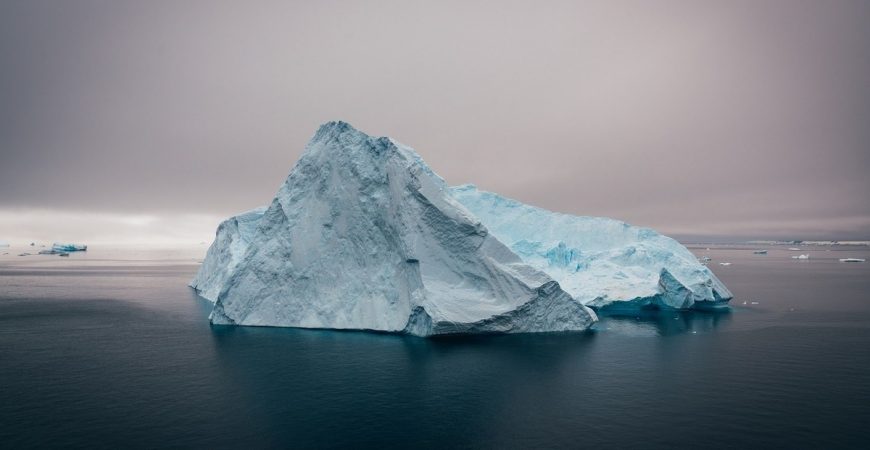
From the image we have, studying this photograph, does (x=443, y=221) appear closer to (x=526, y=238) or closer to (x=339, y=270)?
(x=339, y=270)

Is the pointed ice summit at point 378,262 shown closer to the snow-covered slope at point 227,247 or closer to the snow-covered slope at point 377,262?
the snow-covered slope at point 377,262

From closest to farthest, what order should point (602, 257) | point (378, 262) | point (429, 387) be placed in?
point (429, 387), point (378, 262), point (602, 257)

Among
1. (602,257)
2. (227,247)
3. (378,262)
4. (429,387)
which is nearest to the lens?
(429,387)

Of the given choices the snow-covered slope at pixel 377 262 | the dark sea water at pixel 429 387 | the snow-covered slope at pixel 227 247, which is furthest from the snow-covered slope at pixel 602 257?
the snow-covered slope at pixel 227 247

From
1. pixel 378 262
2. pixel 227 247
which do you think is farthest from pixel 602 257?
pixel 227 247

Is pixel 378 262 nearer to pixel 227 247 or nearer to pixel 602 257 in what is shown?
pixel 227 247

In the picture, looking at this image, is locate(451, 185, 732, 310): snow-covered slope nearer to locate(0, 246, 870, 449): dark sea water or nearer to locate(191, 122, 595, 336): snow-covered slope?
locate(0, 246, 870, 449): dark sea water

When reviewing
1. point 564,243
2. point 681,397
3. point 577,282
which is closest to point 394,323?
point 681,397
